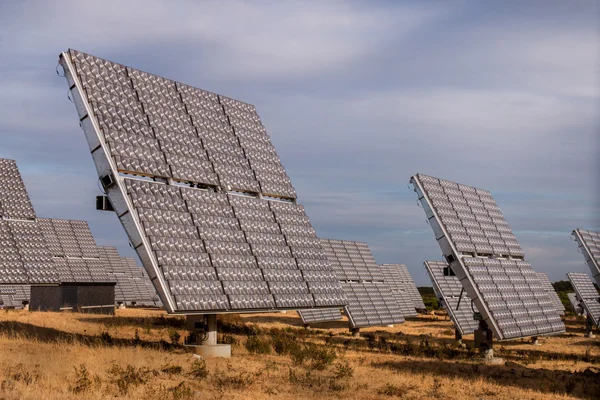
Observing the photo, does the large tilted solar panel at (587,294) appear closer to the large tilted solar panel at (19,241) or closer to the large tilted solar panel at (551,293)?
the large tilted solar panel at (551,293)

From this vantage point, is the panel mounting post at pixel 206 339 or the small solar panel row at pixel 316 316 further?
the small solar panel row at pixel 316 316

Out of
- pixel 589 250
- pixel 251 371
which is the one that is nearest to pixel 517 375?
pixel 251 371

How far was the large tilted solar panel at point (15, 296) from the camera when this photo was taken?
129ft

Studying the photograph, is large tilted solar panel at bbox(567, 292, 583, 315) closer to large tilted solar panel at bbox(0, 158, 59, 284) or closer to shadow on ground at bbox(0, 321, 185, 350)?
shadow on ground at bbox(0, 321, 185, 350)

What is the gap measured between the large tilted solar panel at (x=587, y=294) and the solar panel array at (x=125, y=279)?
102ft

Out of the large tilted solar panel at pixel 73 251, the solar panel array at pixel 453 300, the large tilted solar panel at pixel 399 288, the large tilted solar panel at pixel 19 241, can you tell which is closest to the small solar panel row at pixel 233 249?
the solar panel array at pixel 453 300

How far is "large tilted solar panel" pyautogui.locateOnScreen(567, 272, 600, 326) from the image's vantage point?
1623 inches

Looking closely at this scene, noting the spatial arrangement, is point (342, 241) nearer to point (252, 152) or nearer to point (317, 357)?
point (252, 152)

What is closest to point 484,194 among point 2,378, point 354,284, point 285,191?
point 354,284

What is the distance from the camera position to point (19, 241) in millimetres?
24438

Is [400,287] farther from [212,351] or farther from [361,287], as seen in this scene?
[212,351]

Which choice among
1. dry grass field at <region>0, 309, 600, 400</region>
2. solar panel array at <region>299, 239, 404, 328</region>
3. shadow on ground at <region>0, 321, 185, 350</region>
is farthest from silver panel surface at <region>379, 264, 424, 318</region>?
shadow on ground at <region>0, 321, 185, 350</region>

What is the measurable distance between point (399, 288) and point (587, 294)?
47.1 ft

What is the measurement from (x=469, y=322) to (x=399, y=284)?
23.5 m
